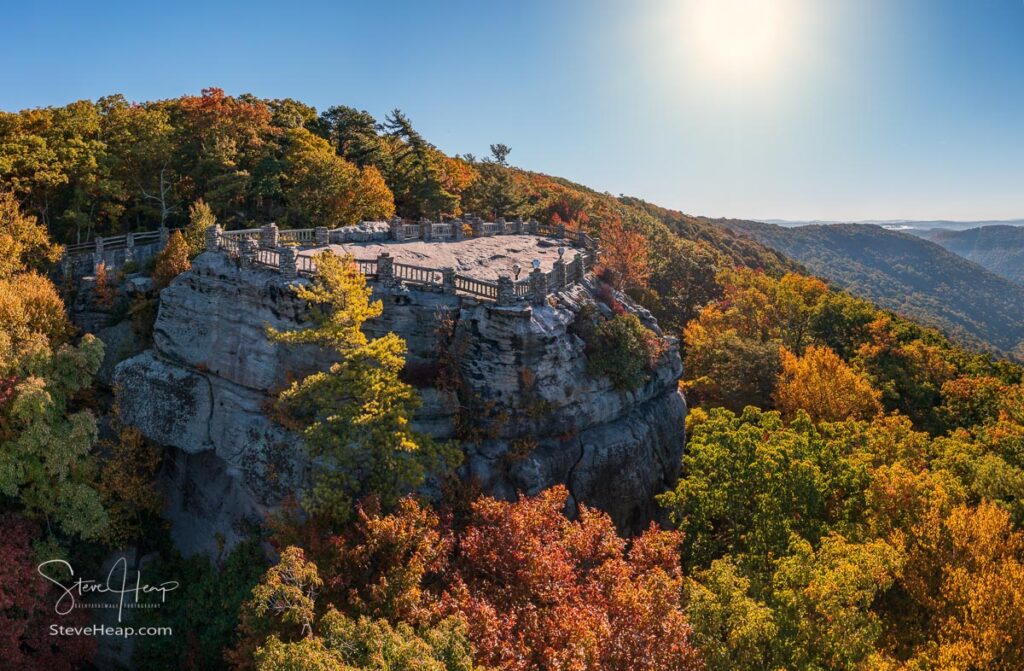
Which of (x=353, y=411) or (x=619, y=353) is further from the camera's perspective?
(x=619, y=353)

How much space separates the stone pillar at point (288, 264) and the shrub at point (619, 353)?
14812mm

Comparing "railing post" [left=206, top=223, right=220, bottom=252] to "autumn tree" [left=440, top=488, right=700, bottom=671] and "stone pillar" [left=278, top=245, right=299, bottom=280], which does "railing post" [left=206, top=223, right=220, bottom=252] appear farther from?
"autumn tree" [left=440, top=488, right=700, bottom=671]

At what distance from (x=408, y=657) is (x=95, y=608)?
72.2 feet

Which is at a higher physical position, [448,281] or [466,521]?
[448,281]

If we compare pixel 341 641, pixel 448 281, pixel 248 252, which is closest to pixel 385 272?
pixel 448 281

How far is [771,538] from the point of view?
20.0m

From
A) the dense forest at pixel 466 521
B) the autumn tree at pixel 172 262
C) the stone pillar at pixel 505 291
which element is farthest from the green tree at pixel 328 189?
the stone pillar at pixel 505 291

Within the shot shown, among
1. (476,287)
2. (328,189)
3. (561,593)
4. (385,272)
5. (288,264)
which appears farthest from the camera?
(328,189)

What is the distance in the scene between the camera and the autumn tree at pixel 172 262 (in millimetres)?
29391

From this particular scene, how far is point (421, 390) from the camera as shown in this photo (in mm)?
23906

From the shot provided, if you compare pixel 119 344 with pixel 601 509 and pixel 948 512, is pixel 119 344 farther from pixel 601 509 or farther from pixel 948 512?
pixel 948 512
